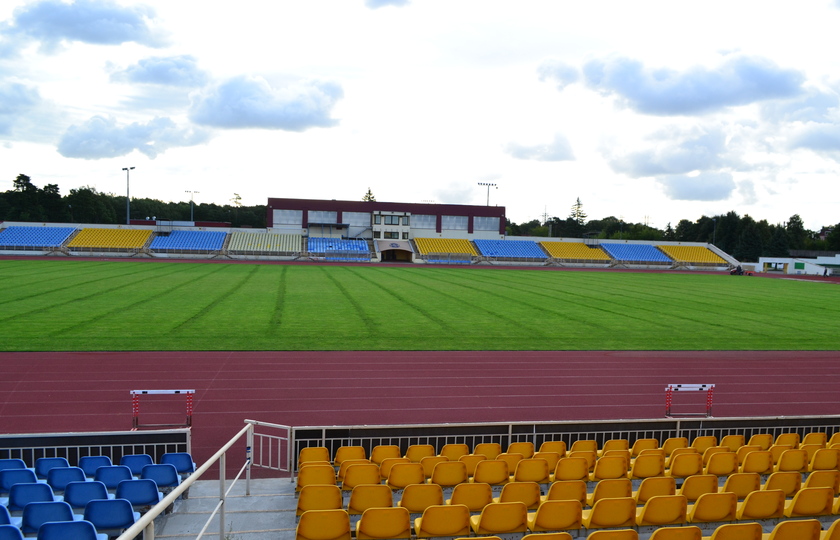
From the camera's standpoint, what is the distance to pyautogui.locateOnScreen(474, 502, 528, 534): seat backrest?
18.9 ft

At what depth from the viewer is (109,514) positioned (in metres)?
5.41

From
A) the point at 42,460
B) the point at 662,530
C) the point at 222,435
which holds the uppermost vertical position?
the point at 662,530

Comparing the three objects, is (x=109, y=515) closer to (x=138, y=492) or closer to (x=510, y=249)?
(x=138, y=492)

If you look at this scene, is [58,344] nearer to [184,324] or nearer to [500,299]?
[184,324]

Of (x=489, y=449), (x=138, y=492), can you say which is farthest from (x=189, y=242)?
(x=138, y=492)

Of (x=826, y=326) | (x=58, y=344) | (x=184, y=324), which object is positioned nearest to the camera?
(x=58, y=344)

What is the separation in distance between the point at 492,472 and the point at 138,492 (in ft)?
13.9

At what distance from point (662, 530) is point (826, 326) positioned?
28.8 meters

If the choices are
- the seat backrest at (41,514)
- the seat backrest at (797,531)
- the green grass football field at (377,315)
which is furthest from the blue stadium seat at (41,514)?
the green grass football field at (377,315)

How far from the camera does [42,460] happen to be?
7680mm

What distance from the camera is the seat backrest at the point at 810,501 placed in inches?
250

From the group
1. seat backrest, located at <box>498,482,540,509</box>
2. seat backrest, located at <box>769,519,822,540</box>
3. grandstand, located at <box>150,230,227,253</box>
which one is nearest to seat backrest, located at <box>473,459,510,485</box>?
seat backrest, located at <box>498,482,540,509</box>

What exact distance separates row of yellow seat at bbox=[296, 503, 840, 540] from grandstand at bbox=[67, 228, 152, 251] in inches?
2773

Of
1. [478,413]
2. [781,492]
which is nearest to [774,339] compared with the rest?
[478,413]
